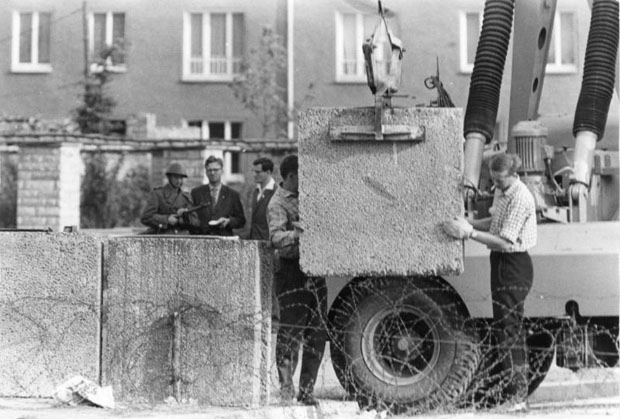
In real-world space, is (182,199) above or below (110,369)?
above

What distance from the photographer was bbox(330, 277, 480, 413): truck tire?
29.0 feet

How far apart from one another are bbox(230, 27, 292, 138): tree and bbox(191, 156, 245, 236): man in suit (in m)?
18.0

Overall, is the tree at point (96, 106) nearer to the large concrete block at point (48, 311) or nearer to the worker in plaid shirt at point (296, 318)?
the large concrete block at point (48, 311)

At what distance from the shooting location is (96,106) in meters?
30.3

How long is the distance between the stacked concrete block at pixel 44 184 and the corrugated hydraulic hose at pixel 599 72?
12314 millimetres

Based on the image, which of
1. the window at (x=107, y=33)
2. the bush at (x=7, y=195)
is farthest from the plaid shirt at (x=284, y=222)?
the window at (x=107, y=33)

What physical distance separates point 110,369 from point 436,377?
7.68 ft

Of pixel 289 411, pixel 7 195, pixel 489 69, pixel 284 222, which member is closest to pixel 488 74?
pixel 489 69

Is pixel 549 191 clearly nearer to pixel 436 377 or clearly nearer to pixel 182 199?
pixel 436 377

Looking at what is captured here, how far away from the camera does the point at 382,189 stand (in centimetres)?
863

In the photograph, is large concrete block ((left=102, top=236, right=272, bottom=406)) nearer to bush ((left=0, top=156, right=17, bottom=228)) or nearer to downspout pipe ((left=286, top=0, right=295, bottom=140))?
bush ((left=0, top=156, right=17, bottom=228))

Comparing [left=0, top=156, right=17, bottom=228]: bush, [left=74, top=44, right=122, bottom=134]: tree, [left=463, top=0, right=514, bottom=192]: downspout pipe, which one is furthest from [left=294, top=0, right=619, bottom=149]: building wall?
[left=463, top=0, right=514, bottom=192]: downspout pipe

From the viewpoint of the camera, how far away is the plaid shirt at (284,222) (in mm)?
8953

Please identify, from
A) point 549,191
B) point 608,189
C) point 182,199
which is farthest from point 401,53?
point 182,199
